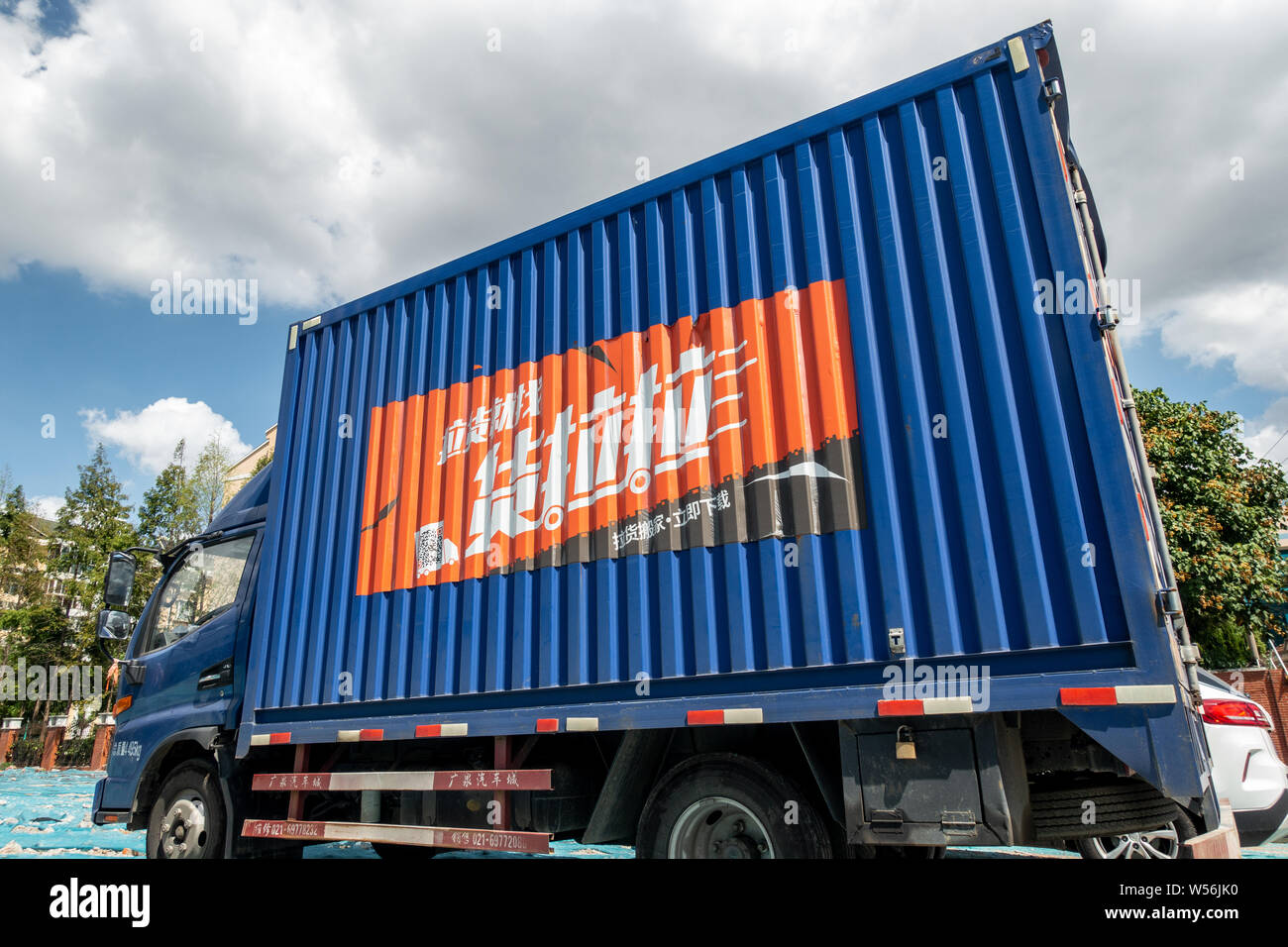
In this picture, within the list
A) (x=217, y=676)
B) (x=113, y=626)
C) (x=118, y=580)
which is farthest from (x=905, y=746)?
(x=113, y=626)

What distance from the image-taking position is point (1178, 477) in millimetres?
16203

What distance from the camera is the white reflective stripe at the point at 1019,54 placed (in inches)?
145

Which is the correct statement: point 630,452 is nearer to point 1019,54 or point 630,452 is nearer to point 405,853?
point 1019,54

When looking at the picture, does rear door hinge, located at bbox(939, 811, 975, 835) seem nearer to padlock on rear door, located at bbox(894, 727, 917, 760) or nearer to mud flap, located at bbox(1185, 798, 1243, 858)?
padlock on rear door, located at bbox(894, 727, 917, 760)

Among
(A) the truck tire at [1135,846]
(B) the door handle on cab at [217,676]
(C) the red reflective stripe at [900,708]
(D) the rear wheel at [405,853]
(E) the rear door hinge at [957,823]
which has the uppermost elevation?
(B) the door handle on cab at [217,676]

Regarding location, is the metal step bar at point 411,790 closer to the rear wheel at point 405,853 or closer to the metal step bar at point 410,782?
the metal step bar at point 410,782

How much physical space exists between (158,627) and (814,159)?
651 centimetres

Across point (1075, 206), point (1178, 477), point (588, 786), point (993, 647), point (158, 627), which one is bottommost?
point (588, 786)

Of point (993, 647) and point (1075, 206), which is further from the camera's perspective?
point (1075, 206)

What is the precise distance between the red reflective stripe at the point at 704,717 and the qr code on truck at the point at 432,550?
2.01 meters

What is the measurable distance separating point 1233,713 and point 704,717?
146 inches

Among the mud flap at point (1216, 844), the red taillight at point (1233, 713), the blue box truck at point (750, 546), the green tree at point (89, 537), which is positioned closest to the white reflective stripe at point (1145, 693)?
the blue box truck at point (750, 546)
